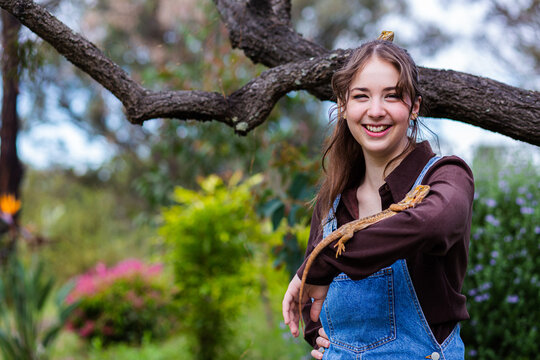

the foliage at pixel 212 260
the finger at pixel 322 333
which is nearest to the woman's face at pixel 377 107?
the finger at pixel 322 333

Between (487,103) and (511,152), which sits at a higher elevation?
(511,152)

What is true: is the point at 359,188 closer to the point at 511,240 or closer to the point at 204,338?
the point at 511,240

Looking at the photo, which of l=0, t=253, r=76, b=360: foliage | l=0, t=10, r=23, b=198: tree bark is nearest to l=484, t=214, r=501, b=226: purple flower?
l=0, t=253, r=76, b=360: foliage

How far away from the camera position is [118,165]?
45.6 ft

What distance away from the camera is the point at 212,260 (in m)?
4.25

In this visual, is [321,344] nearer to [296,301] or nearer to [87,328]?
[296,301]

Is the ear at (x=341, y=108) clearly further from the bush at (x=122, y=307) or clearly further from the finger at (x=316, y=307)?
the bush at (x=122, y=307)

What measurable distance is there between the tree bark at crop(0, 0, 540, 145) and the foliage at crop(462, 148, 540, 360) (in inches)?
53.6

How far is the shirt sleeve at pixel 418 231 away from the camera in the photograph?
3.50 ft

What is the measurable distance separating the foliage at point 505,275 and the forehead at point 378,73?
1974 mm

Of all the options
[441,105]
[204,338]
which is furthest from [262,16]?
[204,338]

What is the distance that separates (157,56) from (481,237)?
10.1 m

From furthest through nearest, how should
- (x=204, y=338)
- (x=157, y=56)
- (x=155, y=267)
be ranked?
(x=157, y=56)
(x=155, y=267)
(x=204, y=338)

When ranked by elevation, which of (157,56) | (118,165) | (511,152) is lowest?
(511,152)
